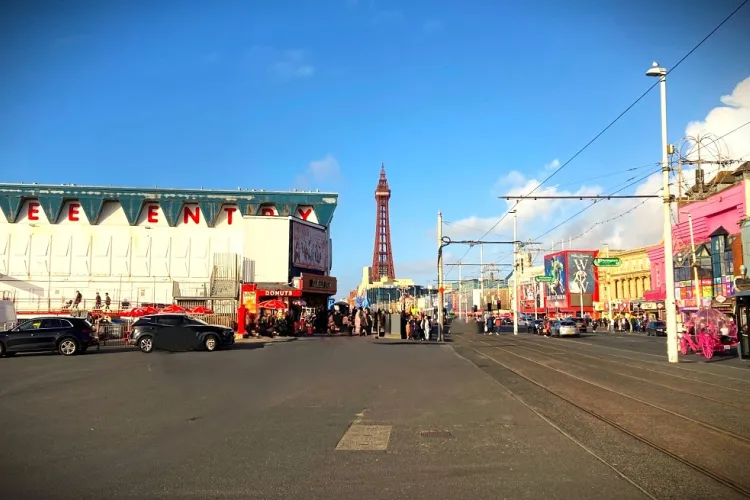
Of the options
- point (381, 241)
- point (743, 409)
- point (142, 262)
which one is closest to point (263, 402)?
point (743, 409)

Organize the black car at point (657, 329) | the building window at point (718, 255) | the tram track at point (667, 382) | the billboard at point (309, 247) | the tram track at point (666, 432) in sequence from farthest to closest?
the billboard at point (309, 247)
the black car at point (657, 329)
the building window at point (718, 255)
the tram track at point (667, 382)
the tram track at point (666, 432)

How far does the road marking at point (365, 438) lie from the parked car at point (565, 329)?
41.7 m

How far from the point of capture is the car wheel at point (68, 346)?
25297 millimetres

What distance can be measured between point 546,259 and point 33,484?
111742mm

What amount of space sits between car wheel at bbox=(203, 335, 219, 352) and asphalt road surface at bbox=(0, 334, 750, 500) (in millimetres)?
11196

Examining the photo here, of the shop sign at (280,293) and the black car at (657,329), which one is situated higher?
the shop sign at (280,293)

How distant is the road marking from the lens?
7.93 m

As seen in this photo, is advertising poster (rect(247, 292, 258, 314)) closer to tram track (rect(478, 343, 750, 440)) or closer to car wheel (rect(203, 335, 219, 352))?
car wheel (rect(203, 335, 219, 352))

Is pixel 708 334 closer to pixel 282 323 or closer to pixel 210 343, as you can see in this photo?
pixel 210 343

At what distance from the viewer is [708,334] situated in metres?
23.8

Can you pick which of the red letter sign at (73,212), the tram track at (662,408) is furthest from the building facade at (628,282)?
the red letter sign at (73,212)

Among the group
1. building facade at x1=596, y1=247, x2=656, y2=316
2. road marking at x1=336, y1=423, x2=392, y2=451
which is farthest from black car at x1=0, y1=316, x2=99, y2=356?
building facade at x1=596, y1=247, x2=656, y2=316

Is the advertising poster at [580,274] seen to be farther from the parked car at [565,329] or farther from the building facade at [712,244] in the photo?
the parked car at [565,329]

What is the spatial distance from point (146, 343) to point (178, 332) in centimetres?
136
